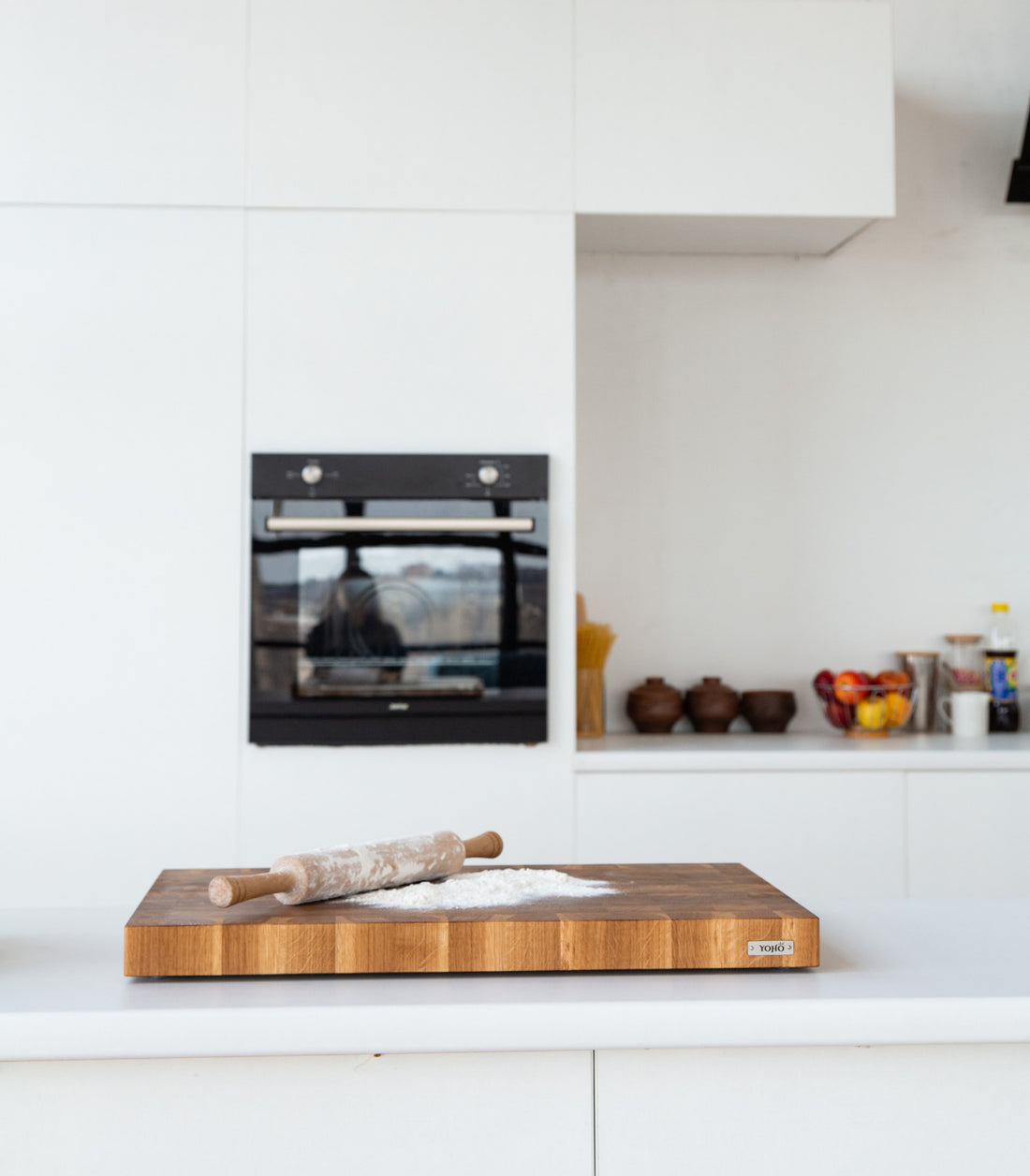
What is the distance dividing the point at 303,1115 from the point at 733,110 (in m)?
2.35

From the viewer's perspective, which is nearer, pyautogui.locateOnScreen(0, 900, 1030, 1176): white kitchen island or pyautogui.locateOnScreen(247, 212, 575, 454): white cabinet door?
pyautogui.locateOnScreen(0, 900, 1030, 1176): white kitchen island

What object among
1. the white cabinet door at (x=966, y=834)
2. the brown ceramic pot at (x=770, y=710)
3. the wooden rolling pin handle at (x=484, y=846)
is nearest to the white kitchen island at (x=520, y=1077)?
the wooden rolling pin handle at (x=484, y=846)

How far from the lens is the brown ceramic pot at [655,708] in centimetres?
295

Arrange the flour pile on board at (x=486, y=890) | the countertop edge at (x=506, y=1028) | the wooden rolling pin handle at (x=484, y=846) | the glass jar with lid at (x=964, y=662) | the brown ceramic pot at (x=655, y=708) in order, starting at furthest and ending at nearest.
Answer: the glass jar with lid at (x=964, y=662), the brown ceramic pot at (x=655, y=708), the wooden rolling pin handle at (x=484, y=846), the flour pile on board at (x=486, y=890), the countertop edge at (x=506, y=1028)

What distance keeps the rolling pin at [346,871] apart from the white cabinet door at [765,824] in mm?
1322

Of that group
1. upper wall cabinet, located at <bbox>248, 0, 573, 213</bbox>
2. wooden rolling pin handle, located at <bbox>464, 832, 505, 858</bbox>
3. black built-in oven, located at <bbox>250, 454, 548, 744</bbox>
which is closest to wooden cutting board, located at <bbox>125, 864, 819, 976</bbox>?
wooden rolling pin handle, located at <bbox>464, 832, 505, 858</bbox>

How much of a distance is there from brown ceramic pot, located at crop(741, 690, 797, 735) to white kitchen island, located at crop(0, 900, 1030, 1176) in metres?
2.12

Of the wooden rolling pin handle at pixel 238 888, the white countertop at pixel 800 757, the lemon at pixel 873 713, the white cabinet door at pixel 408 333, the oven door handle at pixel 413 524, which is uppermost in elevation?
the white cabinet door at pixel 408 333

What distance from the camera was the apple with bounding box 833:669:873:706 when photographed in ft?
9.29

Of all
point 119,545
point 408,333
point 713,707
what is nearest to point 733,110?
point 408,333

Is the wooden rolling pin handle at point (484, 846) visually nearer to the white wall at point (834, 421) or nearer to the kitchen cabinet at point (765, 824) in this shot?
the kitchen cabinet at point (765, 824)

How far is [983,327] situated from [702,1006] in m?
2.88

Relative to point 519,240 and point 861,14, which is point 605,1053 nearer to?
point 519,240

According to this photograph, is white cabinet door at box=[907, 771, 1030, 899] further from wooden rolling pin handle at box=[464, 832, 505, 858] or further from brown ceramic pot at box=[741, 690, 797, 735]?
wooden rolling pin handle at box=[464, 832, 505, 858]
